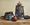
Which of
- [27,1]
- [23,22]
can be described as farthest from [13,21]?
[27,1]

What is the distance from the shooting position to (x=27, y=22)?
1364 mm

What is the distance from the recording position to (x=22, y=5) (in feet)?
5.55

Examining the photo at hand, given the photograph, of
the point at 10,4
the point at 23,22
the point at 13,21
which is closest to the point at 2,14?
the point at 10,4

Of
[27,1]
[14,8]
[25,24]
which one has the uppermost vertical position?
[27,1]

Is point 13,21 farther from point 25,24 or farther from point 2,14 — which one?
point 2,14

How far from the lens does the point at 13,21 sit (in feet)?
4.51

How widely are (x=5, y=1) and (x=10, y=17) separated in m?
0.45

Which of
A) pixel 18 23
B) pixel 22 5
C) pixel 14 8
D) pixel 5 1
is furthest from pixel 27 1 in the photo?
pixel 18 23

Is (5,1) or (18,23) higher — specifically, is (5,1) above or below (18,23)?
above

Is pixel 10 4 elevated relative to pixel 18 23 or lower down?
elevated

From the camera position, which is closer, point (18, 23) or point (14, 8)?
point (18, 23)

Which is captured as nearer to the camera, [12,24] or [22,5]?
[12,24]

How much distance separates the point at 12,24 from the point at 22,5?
0.56m

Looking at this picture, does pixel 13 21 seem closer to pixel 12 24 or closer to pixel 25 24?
pixel 12 24
